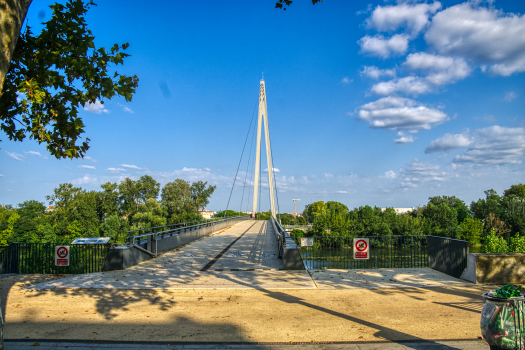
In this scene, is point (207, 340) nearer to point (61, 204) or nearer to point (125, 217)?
point (61, 204)

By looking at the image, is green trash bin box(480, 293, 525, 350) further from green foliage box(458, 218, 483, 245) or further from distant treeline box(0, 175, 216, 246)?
green foliage box(458, 218, 483, 245)

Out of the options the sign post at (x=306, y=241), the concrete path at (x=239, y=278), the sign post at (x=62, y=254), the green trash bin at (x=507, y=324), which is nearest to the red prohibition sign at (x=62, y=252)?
the sign post at (x=62, y=254)

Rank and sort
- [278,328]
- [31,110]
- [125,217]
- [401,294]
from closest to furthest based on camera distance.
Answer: [278,328], [31,110], [401,294], [125,217]

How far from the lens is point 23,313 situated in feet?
22.9

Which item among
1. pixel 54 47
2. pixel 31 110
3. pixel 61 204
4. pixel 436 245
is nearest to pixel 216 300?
pixel 31 110

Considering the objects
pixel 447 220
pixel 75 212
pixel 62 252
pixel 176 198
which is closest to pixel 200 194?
pixel 176 198

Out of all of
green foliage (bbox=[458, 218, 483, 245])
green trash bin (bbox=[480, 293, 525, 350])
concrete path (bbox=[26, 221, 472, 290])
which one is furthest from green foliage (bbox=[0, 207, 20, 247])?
green foliage (bbox=[458, 218, 483, 245])

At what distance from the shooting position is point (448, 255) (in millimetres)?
10422

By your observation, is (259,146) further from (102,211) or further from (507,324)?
(507,324)

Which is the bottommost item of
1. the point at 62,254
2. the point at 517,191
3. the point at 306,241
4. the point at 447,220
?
the point at 447,220

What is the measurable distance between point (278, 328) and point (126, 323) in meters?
2.80

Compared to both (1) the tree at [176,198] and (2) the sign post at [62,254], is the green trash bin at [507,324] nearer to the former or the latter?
(2) the sign post at [62,254]

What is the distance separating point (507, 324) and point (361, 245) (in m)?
7.43

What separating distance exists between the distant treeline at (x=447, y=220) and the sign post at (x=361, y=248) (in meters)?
58.1
